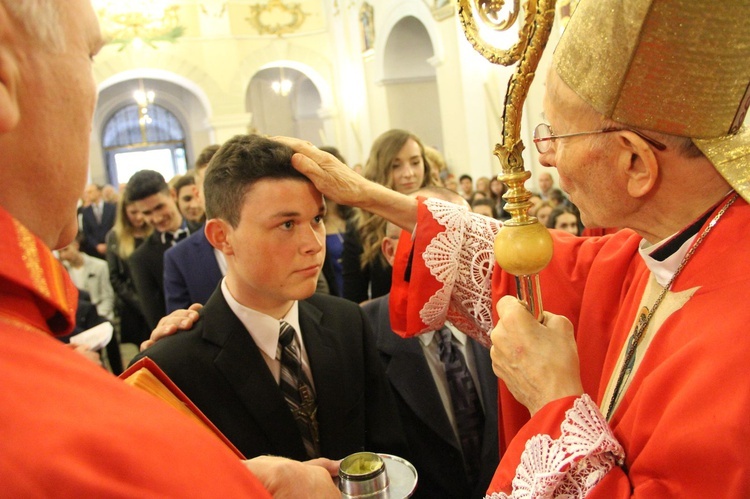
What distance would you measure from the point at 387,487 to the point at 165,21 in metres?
16.4

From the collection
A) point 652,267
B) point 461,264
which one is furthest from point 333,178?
point 652,267

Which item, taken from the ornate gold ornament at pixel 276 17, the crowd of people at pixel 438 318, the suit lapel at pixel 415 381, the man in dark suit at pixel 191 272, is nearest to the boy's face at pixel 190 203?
the man in dark suit at pixel 191 272

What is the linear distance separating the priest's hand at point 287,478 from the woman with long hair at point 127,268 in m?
3.48

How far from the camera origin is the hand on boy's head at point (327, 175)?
1.79m

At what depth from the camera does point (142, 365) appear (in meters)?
1.04

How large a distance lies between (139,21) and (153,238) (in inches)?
524

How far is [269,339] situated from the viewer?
1.80 m

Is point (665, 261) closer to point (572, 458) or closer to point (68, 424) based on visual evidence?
point (572, 458)

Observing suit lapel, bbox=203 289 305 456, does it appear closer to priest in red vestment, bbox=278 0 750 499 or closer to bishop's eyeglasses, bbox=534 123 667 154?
priest in red vestment, bbox=278 0 750 499

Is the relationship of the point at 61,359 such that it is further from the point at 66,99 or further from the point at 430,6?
the point at 430,6

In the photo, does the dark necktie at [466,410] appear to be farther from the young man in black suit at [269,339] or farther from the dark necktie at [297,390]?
the dark necktie at [297,390]

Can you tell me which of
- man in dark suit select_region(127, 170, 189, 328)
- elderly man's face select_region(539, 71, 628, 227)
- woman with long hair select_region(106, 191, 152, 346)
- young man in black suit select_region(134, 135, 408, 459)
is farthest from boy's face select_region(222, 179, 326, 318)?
woman with long hair select_region(106, 191, 152, 346)

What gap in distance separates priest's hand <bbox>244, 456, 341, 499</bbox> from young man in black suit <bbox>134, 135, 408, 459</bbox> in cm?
64

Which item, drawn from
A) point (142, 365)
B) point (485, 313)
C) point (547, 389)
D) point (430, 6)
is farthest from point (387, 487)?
point (430, 6)
